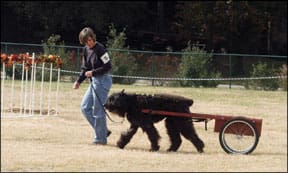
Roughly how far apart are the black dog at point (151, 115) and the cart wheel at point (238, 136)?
37cm

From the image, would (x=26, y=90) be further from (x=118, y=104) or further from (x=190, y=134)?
(x=190, y=134)

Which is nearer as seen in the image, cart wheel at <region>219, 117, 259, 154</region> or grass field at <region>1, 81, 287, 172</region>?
grass field at <region>1, 81, 287, 172</region>

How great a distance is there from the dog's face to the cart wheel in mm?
1490

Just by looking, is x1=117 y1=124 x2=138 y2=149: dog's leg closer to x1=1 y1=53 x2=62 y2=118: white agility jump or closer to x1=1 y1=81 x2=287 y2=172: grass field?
x1=1 y1=81 x2=287 y2=172: grass field

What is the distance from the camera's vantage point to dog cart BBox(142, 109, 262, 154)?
11320 mm

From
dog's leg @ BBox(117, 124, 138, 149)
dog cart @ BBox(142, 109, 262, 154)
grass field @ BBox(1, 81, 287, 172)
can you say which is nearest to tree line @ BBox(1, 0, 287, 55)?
grass field @ BBox(1, 81, 287, 172)

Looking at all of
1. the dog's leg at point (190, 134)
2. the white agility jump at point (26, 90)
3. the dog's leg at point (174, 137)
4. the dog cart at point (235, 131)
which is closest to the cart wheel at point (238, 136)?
the dog cart at point (235, 131)

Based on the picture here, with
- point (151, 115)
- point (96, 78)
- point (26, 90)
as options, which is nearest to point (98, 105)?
point (96, 78)

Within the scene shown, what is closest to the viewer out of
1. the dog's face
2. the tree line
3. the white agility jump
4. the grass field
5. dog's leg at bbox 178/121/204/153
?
the grass field

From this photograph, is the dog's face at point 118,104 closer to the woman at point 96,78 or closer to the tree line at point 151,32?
the woman at point 96,78

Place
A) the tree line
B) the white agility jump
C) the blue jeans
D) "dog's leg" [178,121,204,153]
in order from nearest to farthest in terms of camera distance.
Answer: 1. "dog's leg" [178,121,204,153]
2. the blue jeans
3. the white agility jump
4. the tree line

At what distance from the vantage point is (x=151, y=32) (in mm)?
42125

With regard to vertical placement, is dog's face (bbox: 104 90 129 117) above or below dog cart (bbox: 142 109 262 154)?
above

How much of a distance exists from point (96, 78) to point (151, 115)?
3.33 feet
